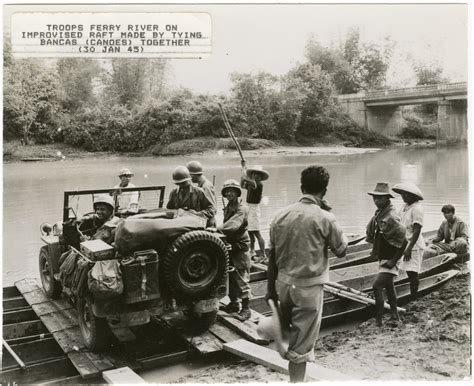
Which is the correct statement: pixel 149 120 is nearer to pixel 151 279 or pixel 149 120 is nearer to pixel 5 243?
pixel 5 243

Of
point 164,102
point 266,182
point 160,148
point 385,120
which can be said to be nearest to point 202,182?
point 266,182

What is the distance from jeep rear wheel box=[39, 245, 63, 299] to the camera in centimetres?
624

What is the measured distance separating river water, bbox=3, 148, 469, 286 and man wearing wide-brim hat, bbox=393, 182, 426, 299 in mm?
2161

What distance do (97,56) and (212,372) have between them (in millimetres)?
3637

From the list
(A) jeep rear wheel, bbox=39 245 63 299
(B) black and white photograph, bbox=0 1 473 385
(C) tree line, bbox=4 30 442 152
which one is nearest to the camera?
(B) black and white photograph, bbox=0 1 473 385

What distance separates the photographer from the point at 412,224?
589cm

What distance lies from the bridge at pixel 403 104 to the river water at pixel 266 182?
175 cm

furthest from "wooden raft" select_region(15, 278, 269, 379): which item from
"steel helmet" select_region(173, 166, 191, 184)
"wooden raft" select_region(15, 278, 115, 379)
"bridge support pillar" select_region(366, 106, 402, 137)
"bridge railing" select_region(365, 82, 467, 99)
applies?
"bridge support pillar" select_region(366, 106, 402, 137)

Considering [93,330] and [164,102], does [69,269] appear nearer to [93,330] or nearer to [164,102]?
[93,330]

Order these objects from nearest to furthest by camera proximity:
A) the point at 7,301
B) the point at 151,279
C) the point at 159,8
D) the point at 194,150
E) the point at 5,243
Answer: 1. the point at 151,279
2. the point at 159,8
3. the point at 7,301
4. the point at 5,243
5. the point at 194,150

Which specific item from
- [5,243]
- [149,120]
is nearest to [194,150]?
[149,120]

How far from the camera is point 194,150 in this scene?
2989cm

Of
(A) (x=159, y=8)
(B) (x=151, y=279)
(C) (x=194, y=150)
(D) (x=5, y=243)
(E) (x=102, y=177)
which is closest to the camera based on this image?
(B) (x=151, y=279)

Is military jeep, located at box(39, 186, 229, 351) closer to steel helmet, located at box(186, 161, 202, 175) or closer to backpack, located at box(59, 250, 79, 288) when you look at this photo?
backpack, located at box(59, 250, 79, 288)
